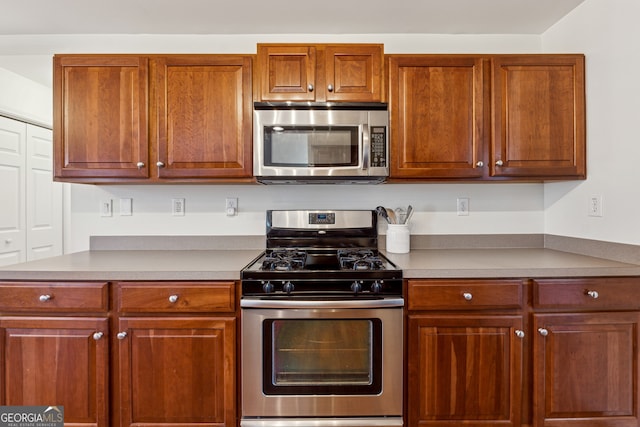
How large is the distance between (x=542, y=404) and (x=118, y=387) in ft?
6.44

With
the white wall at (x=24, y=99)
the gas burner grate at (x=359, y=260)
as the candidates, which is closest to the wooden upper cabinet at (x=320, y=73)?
the gas burner grate at (x=359, y=260)

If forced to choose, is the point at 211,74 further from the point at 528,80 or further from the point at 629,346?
the point at 629,346

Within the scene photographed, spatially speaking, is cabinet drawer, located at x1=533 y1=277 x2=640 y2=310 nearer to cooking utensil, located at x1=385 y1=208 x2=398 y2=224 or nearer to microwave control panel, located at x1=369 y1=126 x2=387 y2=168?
cooking utensil, located at x1=385 y1=208 x2=398 y2=224

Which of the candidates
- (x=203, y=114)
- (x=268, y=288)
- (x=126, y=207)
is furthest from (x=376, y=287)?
(x=126, y=207)

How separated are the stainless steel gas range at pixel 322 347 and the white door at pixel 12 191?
108 inches

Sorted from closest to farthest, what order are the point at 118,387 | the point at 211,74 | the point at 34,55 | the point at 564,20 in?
the point at 118,387 < the point at 211,74 < the point at 564,20 < the point at 34,55

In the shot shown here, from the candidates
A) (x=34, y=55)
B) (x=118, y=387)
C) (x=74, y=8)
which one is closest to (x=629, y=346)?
(x=118, y=387)

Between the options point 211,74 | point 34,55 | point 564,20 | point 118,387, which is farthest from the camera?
point 34,55

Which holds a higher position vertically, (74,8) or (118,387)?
(74,8)

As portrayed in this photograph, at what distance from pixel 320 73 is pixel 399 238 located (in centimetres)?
104

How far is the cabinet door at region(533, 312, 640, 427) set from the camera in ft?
5.30

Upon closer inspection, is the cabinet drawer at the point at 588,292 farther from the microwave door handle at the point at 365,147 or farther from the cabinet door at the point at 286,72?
the cabinet door at the point at 286,72

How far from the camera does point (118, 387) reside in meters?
1.61

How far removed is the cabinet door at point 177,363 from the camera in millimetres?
1599
